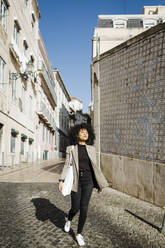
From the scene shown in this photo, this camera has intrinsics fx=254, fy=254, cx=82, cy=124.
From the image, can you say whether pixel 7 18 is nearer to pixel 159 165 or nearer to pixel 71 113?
pixel 159 165

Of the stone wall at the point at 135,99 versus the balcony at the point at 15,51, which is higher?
the balcony at the point at 15,51

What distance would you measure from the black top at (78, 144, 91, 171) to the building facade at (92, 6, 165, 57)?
15078 mm

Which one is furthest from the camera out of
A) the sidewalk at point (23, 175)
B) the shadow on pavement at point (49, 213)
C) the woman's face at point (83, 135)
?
the sidewalk at point (23, 175)

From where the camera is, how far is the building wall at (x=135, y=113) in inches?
229

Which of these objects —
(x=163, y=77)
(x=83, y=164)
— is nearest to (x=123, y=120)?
(x=163, y=77)

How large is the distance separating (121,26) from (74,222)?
21648 mm

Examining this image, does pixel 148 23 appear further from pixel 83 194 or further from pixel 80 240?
pixel 80 240

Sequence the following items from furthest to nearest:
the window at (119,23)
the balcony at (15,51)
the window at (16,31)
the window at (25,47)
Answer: the window at (119,23)
the window at (25,47)
the window at (16,31)
the balcony at (15,51)

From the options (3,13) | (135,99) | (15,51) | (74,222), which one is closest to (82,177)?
(74,222)

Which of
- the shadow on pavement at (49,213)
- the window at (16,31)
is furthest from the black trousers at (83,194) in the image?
the window at (16,31)

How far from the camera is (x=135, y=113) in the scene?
265 inches

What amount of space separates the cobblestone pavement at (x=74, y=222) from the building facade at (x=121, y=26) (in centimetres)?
1377

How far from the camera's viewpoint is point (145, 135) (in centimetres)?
625

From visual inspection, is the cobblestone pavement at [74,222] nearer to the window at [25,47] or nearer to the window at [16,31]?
the window at [16,31]
